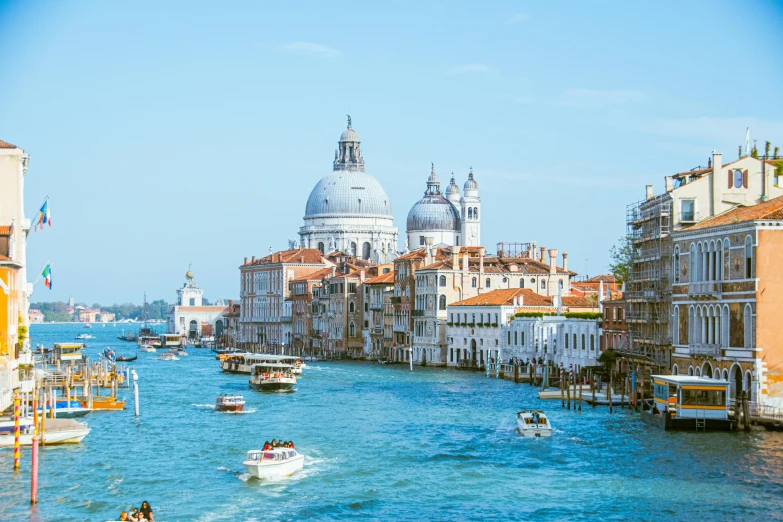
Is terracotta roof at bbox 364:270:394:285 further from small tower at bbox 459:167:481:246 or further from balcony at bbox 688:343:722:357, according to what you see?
balcony at bbox 688:343:722:357

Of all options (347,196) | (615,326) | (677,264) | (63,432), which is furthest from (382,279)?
(63,432)

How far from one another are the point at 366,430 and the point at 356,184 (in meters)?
79.9

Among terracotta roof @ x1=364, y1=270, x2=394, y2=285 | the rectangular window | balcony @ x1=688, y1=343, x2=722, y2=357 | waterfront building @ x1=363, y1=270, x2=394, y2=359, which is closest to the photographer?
balcony @ x1=688, y1=343, x2=722, y2=357

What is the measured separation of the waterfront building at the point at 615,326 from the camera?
46750mm

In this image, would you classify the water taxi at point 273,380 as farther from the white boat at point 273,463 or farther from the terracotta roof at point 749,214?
the white boat at point 273,463

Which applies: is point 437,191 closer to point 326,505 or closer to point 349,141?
point 349,141

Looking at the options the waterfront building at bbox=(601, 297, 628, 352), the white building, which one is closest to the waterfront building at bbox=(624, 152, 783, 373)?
the waterfront building at bbox=(601, 297, 628, 352)

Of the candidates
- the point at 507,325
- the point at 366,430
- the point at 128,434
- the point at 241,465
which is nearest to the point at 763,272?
the point at 366,430

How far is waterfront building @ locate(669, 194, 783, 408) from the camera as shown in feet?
107

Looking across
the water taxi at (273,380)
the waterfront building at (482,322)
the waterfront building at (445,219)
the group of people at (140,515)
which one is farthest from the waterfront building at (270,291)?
the group of people at (140,515)

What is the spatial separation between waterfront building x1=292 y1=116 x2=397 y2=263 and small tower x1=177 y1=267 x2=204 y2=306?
86.4ft

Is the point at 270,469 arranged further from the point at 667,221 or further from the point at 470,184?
the point at 470,184

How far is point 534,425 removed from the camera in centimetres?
3319

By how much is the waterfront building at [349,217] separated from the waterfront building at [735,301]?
74.4 meters
